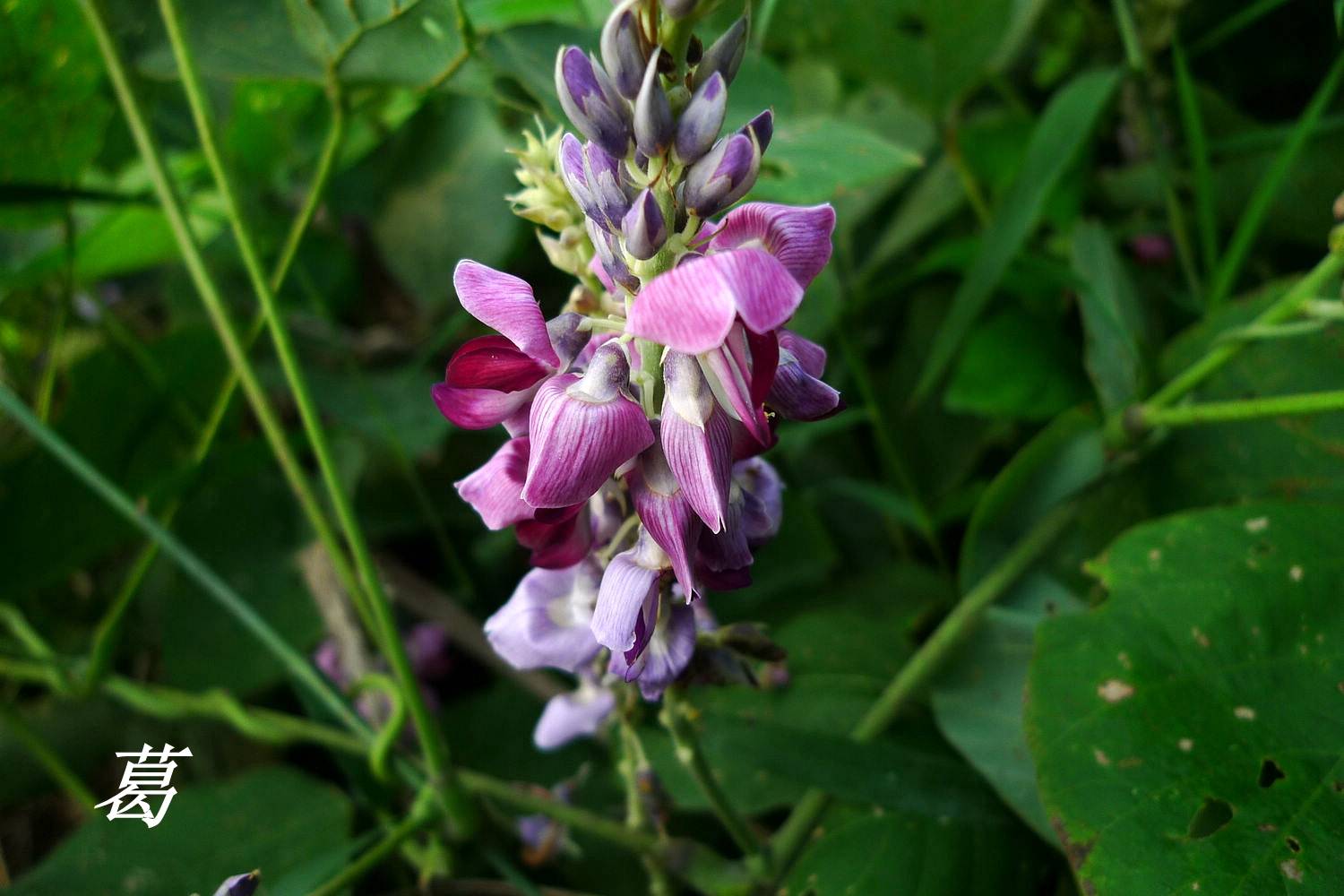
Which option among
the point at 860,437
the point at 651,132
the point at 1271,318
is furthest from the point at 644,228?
the point at 860,437

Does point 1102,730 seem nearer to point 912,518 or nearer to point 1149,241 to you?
point 912,518

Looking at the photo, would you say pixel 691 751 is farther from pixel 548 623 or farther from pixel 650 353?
pixel 650 353

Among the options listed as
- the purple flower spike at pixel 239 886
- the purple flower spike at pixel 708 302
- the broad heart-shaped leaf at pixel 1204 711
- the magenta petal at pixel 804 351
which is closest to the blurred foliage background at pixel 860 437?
the broad heart-shaped leaf at pixel 1204 711

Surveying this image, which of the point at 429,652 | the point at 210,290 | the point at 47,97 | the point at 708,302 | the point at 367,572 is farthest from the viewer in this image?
the point at 429,652

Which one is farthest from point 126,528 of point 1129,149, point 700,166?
point 1129,149

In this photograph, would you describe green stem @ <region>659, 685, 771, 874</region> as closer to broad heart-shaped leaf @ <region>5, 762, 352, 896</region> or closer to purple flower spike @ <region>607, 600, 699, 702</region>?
purple flower spike @ <region>607, 600, 699, 702</region>

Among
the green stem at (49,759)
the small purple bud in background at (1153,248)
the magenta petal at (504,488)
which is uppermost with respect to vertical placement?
the magenta petal at (504,488)

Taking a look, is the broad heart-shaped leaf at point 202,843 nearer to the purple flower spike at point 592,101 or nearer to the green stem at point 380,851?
the green stem at point 380,851
